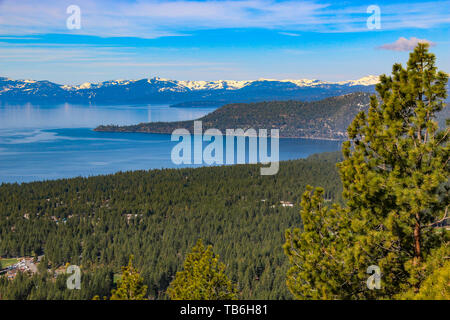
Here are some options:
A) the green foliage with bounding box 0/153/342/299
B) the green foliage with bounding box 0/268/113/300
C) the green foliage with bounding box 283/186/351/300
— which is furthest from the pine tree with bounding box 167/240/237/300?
the green foliage with bounding box 0/268/113/300

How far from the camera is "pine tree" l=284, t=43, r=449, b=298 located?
1468cm

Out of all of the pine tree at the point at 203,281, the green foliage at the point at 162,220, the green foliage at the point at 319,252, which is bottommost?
the green foliage at the point at 162,220

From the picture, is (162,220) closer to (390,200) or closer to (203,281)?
(203,281)

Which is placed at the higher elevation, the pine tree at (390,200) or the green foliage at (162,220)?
the pine tree at (390,200)

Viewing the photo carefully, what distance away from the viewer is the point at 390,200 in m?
15.0

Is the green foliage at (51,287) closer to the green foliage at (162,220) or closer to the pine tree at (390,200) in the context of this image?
the green foliage at (162,220)

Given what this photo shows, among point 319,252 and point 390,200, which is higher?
point 390,200

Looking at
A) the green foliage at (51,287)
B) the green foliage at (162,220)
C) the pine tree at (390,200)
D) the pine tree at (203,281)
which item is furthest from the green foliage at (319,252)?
the green foliage at (51,287)

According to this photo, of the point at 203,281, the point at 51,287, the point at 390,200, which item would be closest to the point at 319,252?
the point at 390,200

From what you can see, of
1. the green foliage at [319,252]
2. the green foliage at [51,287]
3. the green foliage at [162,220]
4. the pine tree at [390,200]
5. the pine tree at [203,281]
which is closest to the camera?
the pine tree at [390,200]

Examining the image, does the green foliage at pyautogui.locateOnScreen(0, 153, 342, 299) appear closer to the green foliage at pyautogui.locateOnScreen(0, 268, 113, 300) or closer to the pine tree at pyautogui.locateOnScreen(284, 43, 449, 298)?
the green foliage at pyautogui.locateOnScreen(0, 268, 113, 300)

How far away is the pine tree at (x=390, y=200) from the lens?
1468cm
